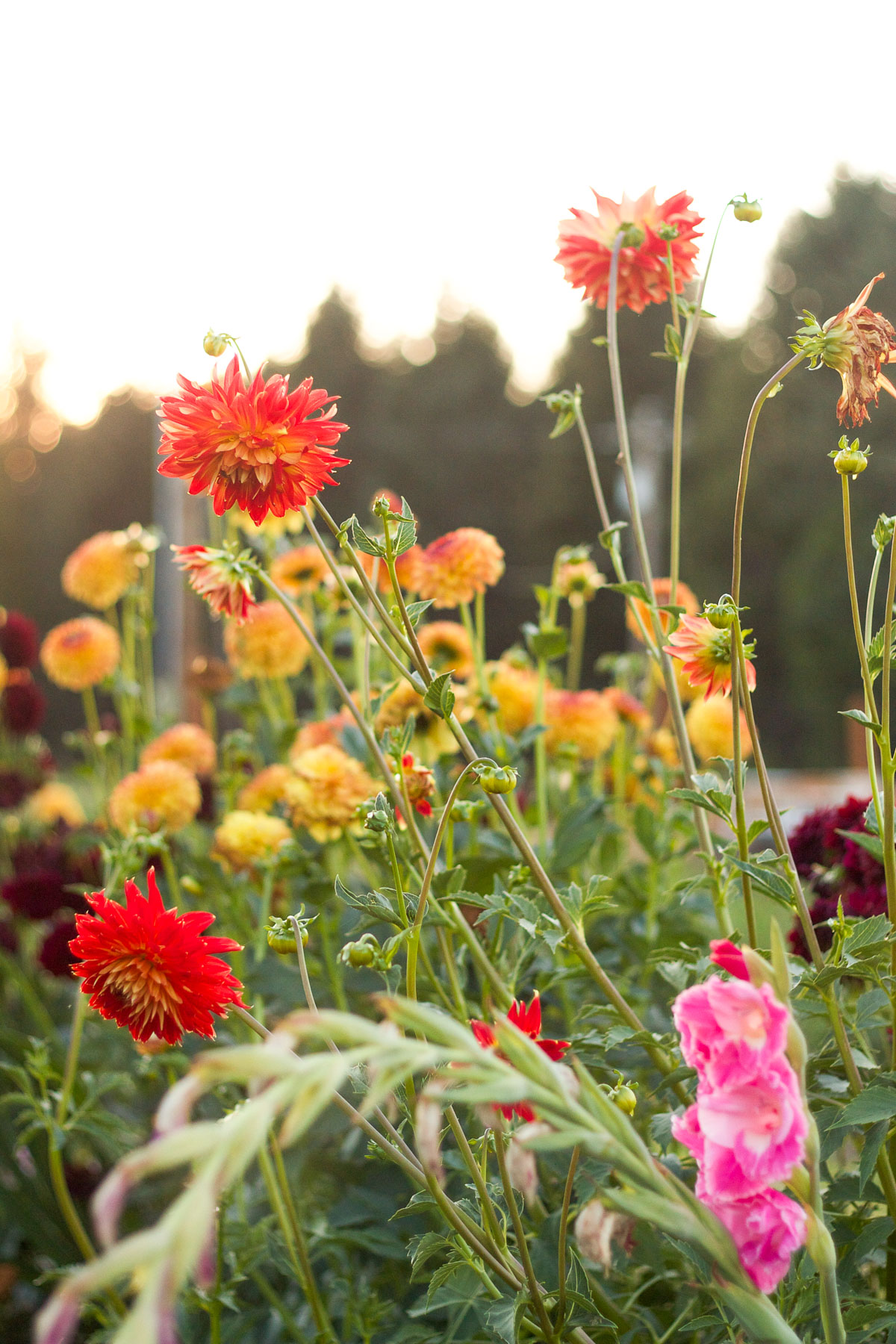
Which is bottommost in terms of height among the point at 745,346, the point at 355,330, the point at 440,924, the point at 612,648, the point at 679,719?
the point at 612,648

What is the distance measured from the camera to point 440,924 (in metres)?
0.70

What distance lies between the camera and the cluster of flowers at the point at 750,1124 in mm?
382

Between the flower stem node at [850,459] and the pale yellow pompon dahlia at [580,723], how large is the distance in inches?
27.9

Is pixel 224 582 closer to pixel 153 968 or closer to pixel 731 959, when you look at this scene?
pixel 153 968

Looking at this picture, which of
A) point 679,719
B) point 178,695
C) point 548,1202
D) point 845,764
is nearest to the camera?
point 679,719

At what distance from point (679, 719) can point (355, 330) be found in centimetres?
1680

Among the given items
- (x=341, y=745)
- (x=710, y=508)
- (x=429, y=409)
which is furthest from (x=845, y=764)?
(x=341, y=745)

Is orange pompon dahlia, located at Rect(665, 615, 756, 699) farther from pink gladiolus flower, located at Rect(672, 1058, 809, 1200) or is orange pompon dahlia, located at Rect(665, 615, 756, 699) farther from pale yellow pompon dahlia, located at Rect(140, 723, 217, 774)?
pale yellow pompon dahlia, located at Rect(140, 723, 217, 774)

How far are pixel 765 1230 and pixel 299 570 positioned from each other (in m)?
1.18

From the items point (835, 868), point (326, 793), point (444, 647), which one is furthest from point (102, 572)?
point (835, 868)

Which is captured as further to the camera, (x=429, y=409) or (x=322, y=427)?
(x=429, y=409)

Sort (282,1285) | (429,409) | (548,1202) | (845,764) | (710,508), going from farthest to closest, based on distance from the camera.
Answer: (429,409)
(710,508)
(845,764)
(282,1285)
(548,1202)

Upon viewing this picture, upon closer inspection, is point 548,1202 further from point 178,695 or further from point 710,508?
point 710,508

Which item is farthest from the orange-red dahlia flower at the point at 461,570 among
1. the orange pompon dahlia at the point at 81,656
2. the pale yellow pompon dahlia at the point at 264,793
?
the orange pompon dahlia at the point at 81,656
